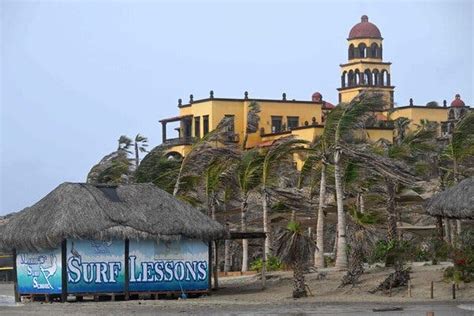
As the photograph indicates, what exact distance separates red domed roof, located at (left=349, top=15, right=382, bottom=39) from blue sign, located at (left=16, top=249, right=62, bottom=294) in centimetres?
5511

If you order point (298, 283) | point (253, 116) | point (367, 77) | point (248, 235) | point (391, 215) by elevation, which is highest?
point (367, 77)

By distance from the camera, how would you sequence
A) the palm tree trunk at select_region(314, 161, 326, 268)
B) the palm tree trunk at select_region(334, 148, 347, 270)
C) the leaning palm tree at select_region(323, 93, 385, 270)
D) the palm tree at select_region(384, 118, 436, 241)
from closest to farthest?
the leaning palm tree at select_region(323, 93, 385, 270) < the palm tree trunk at select_region(334, 148, 347, 270) < the palm tree trunk at select_region(314, 161, 326, 268) < the palm tree at select_region(384, 118, 436, 241)

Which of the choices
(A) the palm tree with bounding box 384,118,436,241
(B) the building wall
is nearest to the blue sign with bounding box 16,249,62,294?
(A) the palm tree with bounding box 384,118,436,241

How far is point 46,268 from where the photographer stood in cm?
3500

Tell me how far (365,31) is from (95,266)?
185ft

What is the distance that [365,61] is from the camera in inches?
3455

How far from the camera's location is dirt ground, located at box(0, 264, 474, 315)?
3019cm

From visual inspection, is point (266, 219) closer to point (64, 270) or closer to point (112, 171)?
point (112, 171)

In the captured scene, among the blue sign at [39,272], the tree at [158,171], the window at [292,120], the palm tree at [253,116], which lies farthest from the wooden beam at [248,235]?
the window at [292,120]

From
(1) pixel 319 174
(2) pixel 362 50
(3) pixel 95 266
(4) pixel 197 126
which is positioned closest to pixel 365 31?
(2) pixel 362 50

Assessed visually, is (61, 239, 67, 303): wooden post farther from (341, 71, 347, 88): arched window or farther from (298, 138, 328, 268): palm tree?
(341, 71, 347, 88): arched window

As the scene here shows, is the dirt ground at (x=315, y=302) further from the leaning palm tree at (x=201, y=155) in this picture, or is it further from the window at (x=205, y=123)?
the window at (x=205, y=123)

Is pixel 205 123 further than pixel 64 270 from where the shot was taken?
Yes

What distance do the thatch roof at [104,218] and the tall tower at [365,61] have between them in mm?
52484
